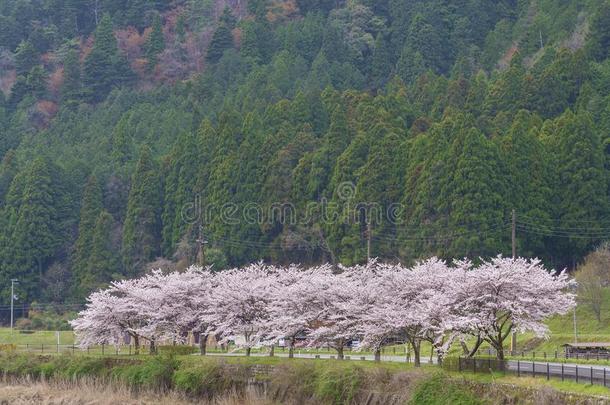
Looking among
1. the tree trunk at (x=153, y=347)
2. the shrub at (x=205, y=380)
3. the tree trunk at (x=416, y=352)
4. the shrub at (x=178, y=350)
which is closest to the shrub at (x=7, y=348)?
the tree trunk at (x=153, y=347)

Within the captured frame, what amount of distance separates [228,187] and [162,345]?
31.5 metres

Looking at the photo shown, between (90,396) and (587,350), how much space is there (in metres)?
19.7

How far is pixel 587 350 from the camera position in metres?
48.7

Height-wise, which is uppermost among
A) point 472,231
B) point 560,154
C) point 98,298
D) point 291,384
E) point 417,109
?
point 417,109

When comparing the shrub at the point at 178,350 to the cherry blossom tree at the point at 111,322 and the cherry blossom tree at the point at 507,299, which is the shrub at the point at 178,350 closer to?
the cherry blossom tree at the point at 111,322

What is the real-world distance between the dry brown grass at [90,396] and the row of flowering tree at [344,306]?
16.8 feet

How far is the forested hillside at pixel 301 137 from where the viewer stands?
72.8 meters

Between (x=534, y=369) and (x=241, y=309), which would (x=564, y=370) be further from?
(x=241, y=309)

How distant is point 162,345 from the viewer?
57531 millimetres

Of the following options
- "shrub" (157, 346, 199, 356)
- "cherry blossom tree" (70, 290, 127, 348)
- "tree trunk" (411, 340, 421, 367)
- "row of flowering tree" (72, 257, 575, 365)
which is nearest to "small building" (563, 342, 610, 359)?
"row of flowering tree" (72, 257, 575, 365)

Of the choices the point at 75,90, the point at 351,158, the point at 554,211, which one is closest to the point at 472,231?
the point at 554,211

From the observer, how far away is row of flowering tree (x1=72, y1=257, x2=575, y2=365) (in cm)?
4131

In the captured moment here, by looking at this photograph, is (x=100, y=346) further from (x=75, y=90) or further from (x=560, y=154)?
(x=75, y=90)

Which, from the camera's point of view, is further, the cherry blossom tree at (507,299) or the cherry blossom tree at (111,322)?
the cherry blossom tree at (111,322)
